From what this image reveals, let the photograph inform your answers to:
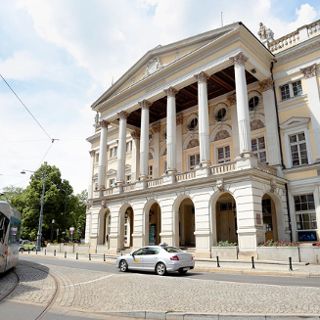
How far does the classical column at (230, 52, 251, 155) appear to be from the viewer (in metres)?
22.5

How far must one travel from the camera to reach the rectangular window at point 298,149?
24.7 metres

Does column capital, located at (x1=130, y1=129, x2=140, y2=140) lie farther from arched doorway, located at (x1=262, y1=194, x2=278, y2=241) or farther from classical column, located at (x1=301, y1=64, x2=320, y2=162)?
classical column, located at (x1=301, y1=64, x2=320, y2=162)

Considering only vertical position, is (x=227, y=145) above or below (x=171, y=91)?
below

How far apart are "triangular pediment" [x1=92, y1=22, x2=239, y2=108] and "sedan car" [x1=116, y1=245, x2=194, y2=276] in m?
18.0

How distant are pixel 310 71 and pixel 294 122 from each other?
4.22 meters

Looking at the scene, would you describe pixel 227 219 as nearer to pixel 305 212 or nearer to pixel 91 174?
pixel 305 212

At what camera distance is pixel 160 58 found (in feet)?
103

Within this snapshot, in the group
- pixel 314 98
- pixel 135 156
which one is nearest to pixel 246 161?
pixel 314 98

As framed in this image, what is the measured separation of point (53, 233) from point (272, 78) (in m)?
42.0

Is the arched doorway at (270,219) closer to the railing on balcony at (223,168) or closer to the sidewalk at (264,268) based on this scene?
the railing on balcony at (223,168)

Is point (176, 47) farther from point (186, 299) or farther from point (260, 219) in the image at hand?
point (186, 299)

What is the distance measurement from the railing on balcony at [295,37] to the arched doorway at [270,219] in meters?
13.3

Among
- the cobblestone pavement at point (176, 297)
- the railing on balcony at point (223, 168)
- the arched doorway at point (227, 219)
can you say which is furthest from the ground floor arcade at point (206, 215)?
the cobblestone pavement at point (176, 297)

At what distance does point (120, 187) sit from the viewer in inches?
1227
